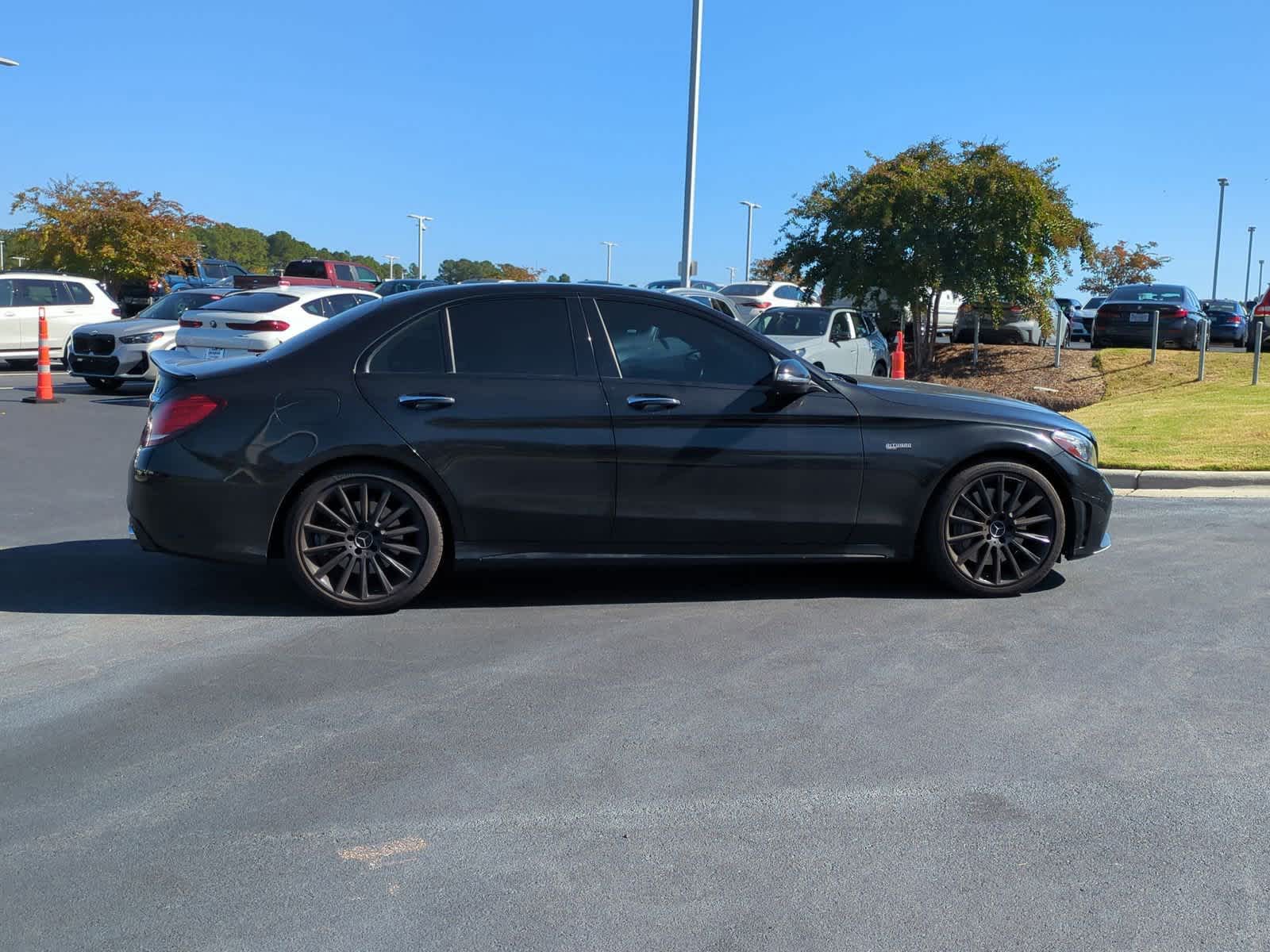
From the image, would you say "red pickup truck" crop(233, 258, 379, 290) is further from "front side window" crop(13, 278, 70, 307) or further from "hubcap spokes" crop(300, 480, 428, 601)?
"hubcap spokes" crop(300, 480, 428, 601)

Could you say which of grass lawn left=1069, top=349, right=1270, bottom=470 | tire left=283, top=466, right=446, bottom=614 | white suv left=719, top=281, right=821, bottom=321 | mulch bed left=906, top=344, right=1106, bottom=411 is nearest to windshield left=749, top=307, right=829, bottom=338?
mulch bed left=906, top=344, right=1106, bottom=411

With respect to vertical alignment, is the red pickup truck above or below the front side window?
above

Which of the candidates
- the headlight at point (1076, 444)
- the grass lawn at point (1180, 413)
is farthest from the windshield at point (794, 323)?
the headlight at point (1076, 444)

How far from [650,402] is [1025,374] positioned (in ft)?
59.6

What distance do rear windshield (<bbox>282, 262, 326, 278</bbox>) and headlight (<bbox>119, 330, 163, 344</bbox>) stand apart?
16364 millimetres

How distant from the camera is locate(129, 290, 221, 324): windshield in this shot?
19719mm

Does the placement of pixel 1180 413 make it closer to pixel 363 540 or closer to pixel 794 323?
pixel 794 323

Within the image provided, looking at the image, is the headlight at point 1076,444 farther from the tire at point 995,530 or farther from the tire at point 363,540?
the tire at point 363,540

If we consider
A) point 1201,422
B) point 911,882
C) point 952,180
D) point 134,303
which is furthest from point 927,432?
point 134,303

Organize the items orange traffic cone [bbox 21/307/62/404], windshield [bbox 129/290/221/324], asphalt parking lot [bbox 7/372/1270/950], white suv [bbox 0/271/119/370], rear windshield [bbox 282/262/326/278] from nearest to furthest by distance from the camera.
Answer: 1. asphalt parking lot [bbox 7/372/1270/950]
2. orange traffic cone [bbox 21/307/62/404]
3. windshield [bbox 129/290/221/324]
4. white suv [bbox 0/271/119/370]
5. rear windshield [bbox 282/262/326/278]

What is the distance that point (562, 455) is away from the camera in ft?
20.4

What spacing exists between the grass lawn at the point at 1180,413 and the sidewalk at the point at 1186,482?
0.58 feet

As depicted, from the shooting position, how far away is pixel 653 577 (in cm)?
717

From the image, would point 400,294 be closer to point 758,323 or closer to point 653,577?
point 653,577
